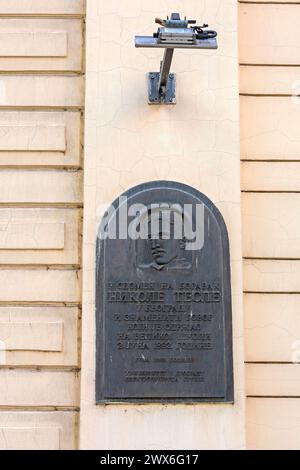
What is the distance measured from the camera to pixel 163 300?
4523 millimetres

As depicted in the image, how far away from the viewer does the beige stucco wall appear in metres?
4.44

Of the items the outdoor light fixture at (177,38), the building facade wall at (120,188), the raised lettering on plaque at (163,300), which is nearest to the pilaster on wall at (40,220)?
the building facade wall at (120,188)

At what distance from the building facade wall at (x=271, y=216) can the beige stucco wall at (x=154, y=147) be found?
0.87ft

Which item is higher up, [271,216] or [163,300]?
[271,216]

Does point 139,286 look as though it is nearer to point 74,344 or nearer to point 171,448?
point 74,344

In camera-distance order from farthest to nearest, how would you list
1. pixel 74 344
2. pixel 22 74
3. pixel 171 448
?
pixel 22 74, pixel 74 344, pixel 171 448

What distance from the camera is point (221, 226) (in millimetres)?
4668

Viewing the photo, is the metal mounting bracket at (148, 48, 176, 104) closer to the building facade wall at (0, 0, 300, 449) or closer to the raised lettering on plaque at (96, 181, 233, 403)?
the building facade wall at (0, 0, 300, 449)

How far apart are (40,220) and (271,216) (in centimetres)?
168

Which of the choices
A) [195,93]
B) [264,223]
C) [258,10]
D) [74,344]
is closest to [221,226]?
[264,223]

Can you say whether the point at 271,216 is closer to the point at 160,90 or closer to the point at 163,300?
the point at 163,300

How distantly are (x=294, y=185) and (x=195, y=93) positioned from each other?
3.27 ft

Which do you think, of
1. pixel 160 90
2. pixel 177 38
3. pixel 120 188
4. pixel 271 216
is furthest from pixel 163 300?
pixel 177 38

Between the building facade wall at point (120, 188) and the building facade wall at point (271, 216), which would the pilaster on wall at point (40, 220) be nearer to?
the building facade wall at point (120, 188)
